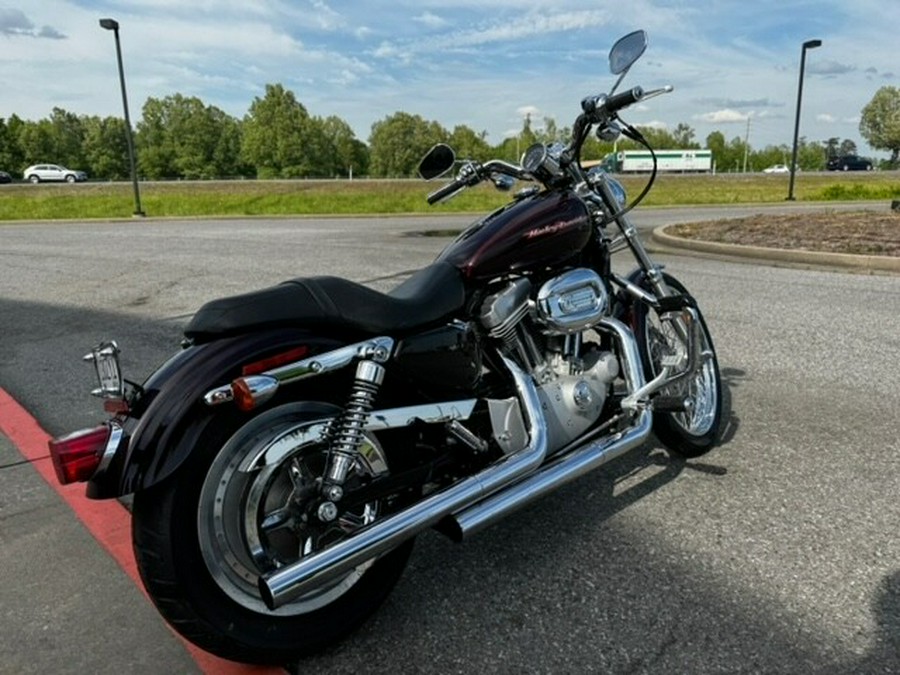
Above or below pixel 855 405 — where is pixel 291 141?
above

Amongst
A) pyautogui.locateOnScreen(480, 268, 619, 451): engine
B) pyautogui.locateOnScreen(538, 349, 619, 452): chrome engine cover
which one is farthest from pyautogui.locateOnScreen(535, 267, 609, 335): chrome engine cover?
pyautogui.locateOnScreen(538, 349, 619, 452): chrome engine cover

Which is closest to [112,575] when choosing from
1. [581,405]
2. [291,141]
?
[581,405]

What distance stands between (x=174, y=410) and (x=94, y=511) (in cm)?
160

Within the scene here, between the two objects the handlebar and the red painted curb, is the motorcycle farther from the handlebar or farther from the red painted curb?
the red painted curb

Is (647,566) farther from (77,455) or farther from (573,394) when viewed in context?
(77,455)

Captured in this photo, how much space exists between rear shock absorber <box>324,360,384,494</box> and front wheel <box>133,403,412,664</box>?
0.05 metres

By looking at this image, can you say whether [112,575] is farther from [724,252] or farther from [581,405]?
[724,252]

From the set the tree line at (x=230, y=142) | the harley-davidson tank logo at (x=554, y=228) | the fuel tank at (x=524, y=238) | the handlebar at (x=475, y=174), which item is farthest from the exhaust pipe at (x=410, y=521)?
the tree line at (x=230, y=142)

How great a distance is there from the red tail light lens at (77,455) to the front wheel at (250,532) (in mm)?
155

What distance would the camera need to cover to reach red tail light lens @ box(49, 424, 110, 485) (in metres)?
1.84

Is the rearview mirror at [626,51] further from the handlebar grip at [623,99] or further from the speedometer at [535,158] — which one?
the speedometer at [535,158]

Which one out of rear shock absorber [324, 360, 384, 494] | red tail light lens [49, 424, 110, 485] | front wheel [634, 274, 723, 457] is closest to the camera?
red tail light lens [49, 424, 110, 485]

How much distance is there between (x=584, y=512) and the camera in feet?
10.0

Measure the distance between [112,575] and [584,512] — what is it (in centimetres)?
192
